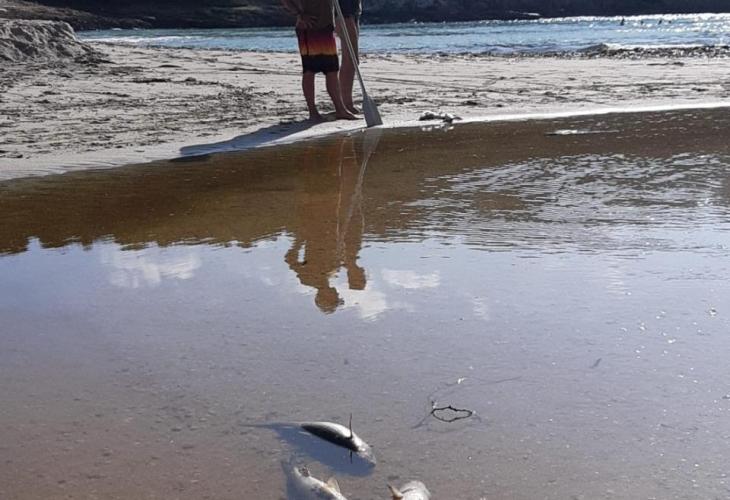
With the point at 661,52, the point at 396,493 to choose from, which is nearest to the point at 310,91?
the point at 396,493

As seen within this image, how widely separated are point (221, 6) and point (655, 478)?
55579 millimetres

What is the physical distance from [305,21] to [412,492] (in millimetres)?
6004

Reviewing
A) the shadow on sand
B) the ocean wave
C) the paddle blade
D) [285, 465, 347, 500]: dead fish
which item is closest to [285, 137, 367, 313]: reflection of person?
the shadow on sand

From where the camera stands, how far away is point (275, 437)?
2131 millimetres

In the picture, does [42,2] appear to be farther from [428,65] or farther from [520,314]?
[520,314]

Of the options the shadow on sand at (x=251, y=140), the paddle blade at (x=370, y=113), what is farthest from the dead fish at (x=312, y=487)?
the paddle blade at (x=370, y=113)

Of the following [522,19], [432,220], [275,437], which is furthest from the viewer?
[522,19]

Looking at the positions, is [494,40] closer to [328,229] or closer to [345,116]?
[345,116]

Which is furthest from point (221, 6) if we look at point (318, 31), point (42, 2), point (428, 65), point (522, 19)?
point (318, 31)

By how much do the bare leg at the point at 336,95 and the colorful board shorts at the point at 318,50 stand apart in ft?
0.16

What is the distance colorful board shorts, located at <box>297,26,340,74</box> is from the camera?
748 centimetres

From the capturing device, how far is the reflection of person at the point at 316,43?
24.2ft

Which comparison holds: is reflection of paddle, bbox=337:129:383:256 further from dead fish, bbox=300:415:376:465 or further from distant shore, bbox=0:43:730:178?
dead fish, bbox=300:415:376:465

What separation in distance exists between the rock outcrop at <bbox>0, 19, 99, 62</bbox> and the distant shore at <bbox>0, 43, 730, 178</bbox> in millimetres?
510
